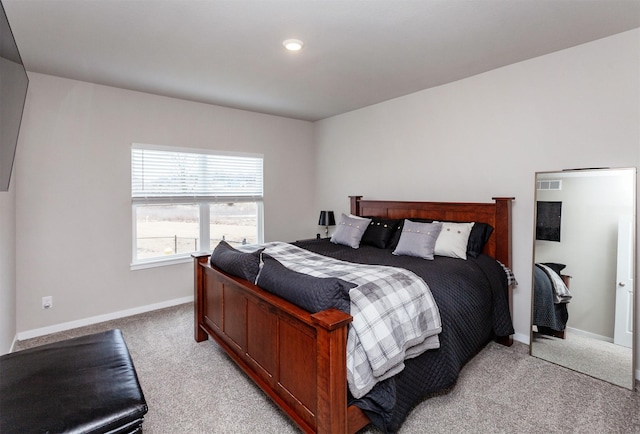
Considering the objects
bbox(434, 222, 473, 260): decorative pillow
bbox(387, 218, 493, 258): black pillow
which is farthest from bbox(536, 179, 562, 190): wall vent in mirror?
bbox(434, 222, 473, 260): decorative pillow

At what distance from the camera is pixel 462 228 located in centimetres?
303

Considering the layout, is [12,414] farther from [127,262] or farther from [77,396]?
[127,262]

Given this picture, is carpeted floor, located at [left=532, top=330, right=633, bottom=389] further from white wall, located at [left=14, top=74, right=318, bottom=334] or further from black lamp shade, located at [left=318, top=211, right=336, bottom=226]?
white wall, located at [left=14, top=74, right=318, bottom=334]

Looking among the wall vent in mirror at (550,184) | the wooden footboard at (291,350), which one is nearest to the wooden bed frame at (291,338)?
the wooden footboard at (291,350)

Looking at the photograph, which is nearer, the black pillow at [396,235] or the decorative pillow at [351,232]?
the black pillow at [396,235]

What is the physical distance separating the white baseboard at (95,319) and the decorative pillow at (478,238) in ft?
11.2

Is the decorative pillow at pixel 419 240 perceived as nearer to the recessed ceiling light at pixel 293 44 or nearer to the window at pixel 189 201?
the recessed ceiling light at pixel 293 44

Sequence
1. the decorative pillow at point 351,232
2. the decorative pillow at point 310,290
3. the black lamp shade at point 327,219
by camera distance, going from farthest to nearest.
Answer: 1. the black lamp shade at point 327,219
2. the decorative pillow at point 351,232
3. the decorative pillow at point 310,290

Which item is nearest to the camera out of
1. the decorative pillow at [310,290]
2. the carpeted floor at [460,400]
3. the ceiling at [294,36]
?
the decorative pillow at [310,290]

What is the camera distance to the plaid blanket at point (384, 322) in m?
1.60

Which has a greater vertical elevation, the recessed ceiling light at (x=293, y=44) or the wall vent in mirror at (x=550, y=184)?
the recessed ceiling light at (x=293, y=44)

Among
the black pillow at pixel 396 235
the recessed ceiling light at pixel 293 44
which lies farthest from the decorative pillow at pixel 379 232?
the recessed ceiling light at pixel 293 44

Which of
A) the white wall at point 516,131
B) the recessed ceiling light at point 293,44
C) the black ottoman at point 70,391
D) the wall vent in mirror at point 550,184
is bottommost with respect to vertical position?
the black ottoman at point 70,391

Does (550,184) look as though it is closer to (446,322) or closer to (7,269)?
(446,322)
